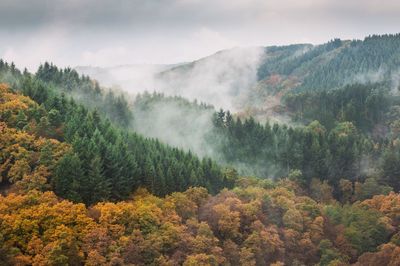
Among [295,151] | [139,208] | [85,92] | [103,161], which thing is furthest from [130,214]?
[85,92]

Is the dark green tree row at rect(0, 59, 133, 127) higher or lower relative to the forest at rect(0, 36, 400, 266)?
higher

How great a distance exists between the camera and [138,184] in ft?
333

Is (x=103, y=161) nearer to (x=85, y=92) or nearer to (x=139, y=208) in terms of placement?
(x=139, y=208)

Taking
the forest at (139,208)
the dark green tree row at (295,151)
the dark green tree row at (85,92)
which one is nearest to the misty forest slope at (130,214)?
the forest at (139,208)

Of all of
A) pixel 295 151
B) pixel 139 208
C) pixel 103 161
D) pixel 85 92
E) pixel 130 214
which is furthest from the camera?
pixel 85 92

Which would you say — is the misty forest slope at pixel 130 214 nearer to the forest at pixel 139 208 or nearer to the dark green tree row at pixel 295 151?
the forest at pixel 139 208

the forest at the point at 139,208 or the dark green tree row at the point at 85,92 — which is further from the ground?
the dark green tree row at the point at 85,92

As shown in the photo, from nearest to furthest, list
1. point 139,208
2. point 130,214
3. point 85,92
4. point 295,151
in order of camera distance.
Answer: point 130,214, point 139,208, point 295,151, point 85,92

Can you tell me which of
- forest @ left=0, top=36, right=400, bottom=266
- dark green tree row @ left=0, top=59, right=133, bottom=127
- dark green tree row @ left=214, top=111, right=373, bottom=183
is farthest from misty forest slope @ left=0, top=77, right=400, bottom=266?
dark green tree row @ left=0, top=59, right=133, bottom=127

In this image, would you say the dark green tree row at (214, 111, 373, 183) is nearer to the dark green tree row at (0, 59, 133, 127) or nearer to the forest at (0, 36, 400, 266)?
the forest at (0, 36, 400, 266)

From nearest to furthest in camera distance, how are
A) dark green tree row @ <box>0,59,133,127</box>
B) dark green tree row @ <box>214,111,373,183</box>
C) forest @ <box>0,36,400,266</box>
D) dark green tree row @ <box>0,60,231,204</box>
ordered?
forest @ <box>0,36,400,266</box>
dark green tree row @ <box>0,60,231,204</box>
dark green tree row @ <box>214,111,373,183</box>
dark green tree row @ <box>0,59,133,127</box>

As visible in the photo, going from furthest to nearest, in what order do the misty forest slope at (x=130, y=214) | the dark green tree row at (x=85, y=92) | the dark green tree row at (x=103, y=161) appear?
1. the dark green tree row at (x=85, y=92)
2. the dark green tree row at (x=103, y=161)
3. the misty forest slope at (x=130, y=214)

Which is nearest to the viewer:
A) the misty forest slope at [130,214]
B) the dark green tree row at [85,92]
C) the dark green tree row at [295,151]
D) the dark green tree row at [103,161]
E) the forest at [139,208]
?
the misty forest slope at [130,214]

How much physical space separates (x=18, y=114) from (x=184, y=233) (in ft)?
137
